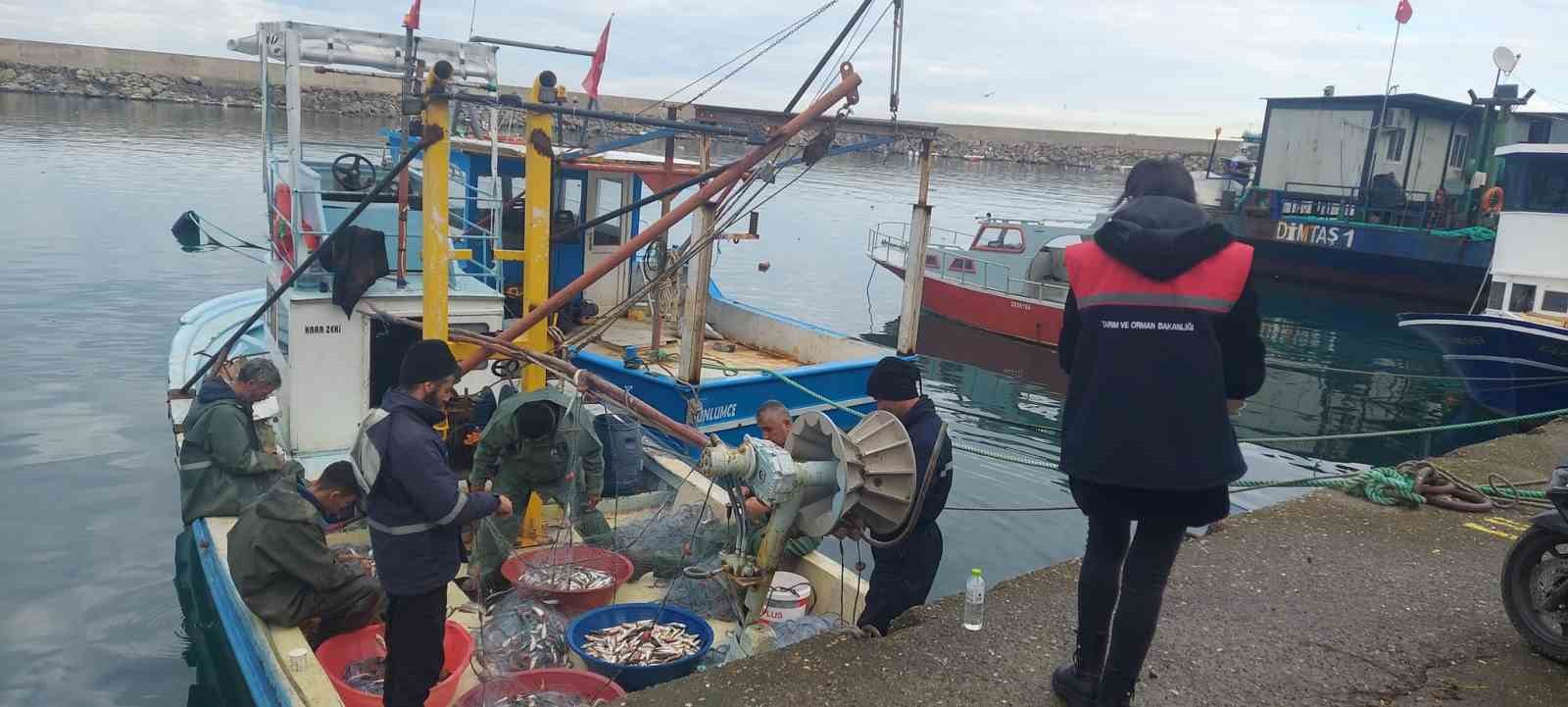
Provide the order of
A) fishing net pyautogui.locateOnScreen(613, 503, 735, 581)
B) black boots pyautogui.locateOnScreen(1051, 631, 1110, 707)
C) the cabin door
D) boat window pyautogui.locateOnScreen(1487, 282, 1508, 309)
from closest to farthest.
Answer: black boots pyautogui.locateOnScreen(1051, 631, 1110, 707) → fishing net pyautogui.locateOnScreen(613, 503, 735, 581) → the cabin door → boat window pyautogui.locateOnScreen(1487, 282, 1508, 309)

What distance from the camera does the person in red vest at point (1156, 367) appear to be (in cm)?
287

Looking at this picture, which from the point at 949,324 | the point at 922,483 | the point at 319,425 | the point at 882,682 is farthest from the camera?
the point at 949,324

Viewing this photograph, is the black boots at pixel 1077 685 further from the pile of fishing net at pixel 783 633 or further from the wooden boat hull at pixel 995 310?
the wooden boat hull at pixel 995 310

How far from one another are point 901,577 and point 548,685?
1729mm

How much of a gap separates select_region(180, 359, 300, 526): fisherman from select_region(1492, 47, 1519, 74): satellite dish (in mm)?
29619

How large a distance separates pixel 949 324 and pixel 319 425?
16631mm

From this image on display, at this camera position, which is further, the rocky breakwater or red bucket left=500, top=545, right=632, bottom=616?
the rocky breakwater

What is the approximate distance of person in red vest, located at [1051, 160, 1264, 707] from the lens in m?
2.87

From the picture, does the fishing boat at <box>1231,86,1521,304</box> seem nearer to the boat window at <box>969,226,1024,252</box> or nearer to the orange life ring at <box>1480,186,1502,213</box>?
the orange life ring at <box>1480,186,1502,213</box>

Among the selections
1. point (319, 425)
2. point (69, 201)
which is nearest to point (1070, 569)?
point (319, 425)

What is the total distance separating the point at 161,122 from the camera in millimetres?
58625

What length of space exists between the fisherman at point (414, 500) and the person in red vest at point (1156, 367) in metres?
2.29

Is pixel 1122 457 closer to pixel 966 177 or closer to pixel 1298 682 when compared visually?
pixel 1298 682

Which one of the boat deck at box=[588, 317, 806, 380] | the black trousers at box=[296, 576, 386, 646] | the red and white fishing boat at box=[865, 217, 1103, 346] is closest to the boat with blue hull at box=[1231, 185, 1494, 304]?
the red and white fishing boat at box=[865, 217, 1103, 346]
